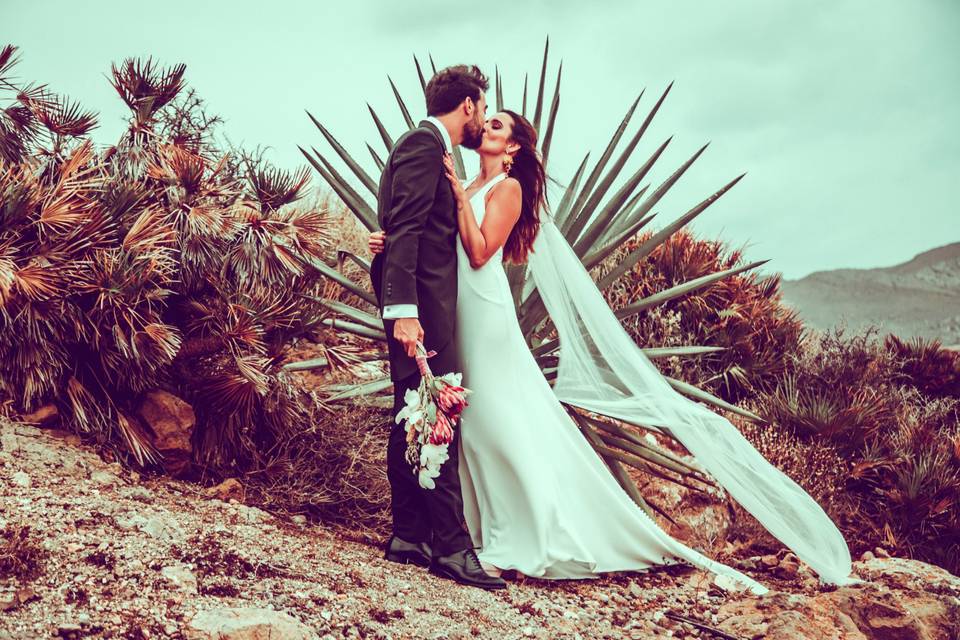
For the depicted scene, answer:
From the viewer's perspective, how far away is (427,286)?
3.66 metres

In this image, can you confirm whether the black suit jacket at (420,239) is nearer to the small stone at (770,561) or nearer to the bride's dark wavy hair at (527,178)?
the bride's dark wavy hair at (527,178)

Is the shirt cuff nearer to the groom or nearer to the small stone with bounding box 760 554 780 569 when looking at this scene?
the groom

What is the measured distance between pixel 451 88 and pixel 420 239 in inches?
28.4

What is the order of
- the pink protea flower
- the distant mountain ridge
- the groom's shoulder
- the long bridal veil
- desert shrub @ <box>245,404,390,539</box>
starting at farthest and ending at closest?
the distant mountain ridge, desert shrub @ <box>245,404,390,539</box>, the long bridal veil, the groom's shoulder, the pink protea flower

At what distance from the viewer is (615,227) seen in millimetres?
5305

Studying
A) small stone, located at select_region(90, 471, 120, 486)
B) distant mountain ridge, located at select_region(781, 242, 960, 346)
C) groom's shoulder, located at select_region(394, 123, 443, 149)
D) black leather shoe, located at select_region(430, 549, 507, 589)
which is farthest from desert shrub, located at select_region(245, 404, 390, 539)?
distant mountain ridge, located at select_region(781, 242, 960, 346)

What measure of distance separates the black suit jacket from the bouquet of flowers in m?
0.24

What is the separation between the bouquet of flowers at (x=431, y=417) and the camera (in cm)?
335

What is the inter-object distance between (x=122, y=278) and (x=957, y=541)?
604 cm

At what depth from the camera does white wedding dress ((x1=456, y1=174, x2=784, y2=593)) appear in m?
3.92

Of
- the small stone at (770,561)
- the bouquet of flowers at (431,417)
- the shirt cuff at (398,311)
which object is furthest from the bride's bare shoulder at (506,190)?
the small stone at (770,561)

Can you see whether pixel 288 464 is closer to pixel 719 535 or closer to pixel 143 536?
pixel 143 536

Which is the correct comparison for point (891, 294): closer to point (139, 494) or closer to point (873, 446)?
point (873, 446)

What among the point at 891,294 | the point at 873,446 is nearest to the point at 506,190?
the point at 873,446
